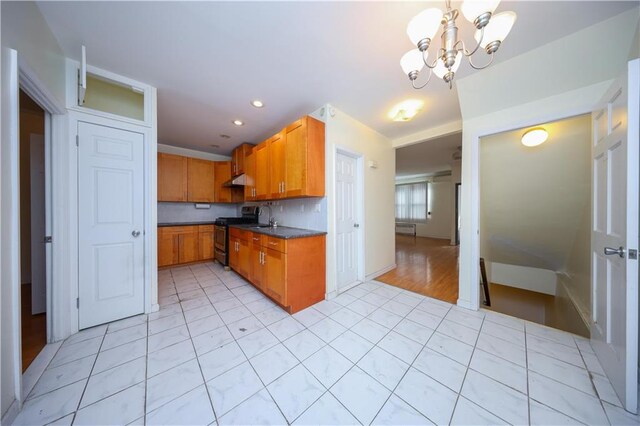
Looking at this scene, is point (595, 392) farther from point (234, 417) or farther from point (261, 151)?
point (261, 151)

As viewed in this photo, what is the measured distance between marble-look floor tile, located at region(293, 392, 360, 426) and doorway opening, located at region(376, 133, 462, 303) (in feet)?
7.08

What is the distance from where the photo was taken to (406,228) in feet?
29.1

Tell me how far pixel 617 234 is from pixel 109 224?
4234mm

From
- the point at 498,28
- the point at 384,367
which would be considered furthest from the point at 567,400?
the point at 498,28

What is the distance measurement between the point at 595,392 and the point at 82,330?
4192 millimetres

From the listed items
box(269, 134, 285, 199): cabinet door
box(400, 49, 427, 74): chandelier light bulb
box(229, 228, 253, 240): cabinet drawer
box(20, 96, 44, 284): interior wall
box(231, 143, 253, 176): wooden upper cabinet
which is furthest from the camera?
box(231, 143, 253, 176): wooden upper cabinet

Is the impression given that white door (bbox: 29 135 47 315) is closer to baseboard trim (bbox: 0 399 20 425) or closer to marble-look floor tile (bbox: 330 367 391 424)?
baseboard trim (bbox: 0 399 20 425)

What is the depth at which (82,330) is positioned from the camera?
194cm

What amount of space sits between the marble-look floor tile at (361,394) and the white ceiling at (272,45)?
8.56ft

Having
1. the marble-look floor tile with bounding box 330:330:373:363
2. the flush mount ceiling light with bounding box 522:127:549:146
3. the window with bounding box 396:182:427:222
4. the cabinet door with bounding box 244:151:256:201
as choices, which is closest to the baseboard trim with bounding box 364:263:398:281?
the marble-look floor tile with bounding box 330:330:373:363

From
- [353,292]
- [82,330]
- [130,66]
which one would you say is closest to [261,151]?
[130,66]

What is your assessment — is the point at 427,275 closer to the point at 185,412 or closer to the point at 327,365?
the point at 327,365

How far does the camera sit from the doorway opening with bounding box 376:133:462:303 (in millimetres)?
3428

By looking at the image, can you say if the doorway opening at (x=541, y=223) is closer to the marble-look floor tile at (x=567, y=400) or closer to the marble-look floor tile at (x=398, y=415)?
the marble-look floor tile at (x=567, y=400)
